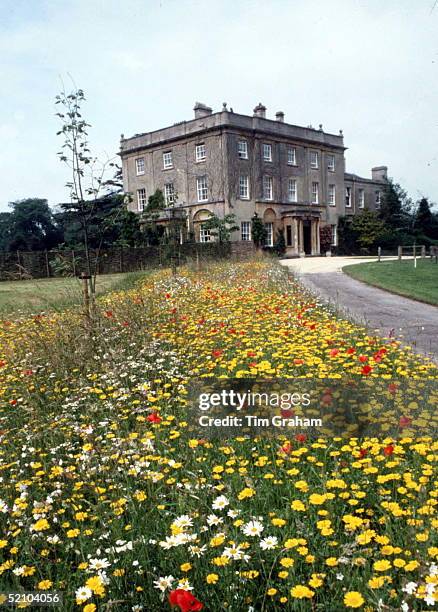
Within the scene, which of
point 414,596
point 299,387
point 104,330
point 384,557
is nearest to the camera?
point 414,596

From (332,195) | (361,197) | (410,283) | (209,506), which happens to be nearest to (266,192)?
(332,195)

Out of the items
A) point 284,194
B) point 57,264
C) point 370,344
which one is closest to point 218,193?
point 284,194

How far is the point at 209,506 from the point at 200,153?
117 ft

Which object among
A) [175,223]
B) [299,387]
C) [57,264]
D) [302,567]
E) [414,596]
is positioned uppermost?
[175,223]

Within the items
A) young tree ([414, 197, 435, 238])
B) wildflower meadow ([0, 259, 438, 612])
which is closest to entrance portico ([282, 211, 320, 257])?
young tree ([414, 197, 435, 238])

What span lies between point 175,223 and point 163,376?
14.3 meters

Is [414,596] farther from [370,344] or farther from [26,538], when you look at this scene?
[370,344]

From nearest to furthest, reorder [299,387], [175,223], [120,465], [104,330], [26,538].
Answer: [26,538] → [120,465] → [299,387] → [104,330] → [175,223]

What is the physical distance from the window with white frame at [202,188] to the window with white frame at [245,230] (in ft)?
10.9

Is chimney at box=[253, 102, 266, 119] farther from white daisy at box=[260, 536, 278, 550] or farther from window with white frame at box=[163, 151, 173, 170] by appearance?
white daisy at box=[260, 536, 278, 550]

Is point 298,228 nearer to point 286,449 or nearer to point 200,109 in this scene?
point 200,109

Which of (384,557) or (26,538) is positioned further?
(26,538)

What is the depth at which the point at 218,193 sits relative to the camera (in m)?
34.7

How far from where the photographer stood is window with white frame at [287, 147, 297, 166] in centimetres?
3928
